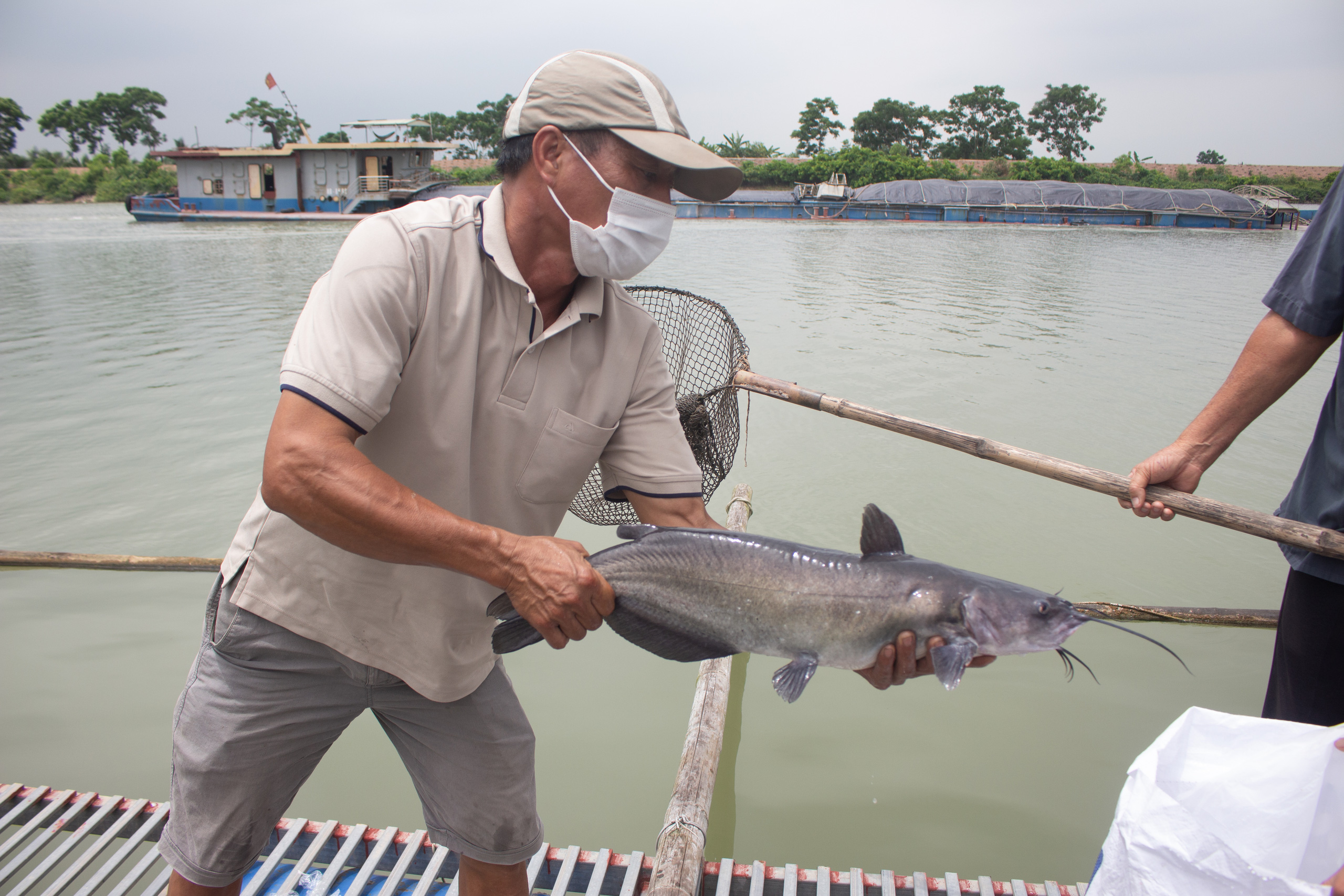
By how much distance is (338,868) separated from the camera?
2787 mm

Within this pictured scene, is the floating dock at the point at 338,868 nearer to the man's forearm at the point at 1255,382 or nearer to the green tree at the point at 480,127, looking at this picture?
the man's forearm at the point at 1255,382

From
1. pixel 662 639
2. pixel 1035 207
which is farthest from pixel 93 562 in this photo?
pixel 1035 207

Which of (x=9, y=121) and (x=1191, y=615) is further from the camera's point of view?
(x=9, y=121)

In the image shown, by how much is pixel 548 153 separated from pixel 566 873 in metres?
2.34

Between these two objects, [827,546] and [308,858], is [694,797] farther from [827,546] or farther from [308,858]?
[827,546]

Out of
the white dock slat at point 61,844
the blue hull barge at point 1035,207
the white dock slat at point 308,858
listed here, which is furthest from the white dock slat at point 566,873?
the blue hull barge at point 1035,207

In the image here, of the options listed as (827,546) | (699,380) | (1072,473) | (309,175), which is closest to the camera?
(1072,473)

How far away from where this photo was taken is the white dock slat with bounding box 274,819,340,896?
272cm

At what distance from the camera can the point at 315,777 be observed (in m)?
3.65

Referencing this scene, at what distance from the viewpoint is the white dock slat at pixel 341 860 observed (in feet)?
8.94

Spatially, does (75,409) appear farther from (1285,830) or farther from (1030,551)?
(1285,830)

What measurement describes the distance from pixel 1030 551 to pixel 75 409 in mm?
10156

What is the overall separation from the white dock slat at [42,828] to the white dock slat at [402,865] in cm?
97

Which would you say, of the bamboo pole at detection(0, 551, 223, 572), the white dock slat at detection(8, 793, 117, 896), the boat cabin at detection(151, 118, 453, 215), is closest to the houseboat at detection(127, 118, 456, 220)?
the boat cabin at detection(151, 118, 453, 215)
